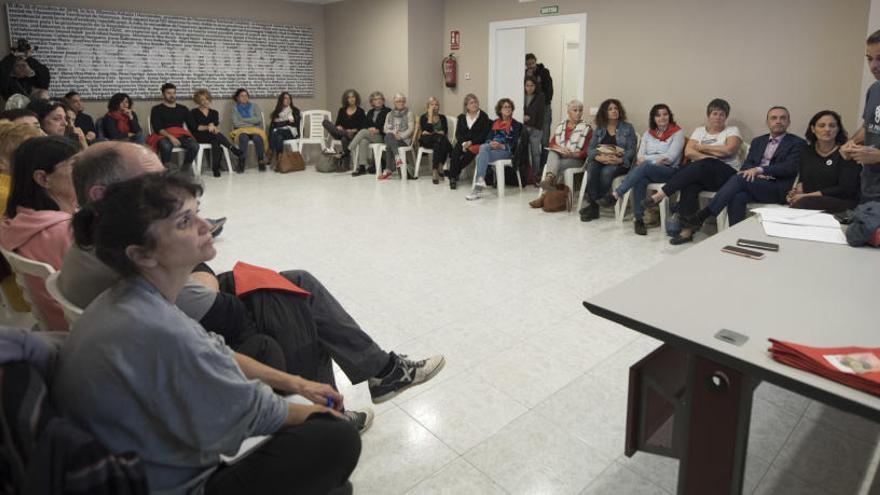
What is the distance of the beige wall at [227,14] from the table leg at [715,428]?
815cm

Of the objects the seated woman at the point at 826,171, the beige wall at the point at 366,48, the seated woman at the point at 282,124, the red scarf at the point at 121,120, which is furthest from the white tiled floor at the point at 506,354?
the beige wall at the point at 366,48

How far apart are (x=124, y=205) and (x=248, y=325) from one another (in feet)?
2.26

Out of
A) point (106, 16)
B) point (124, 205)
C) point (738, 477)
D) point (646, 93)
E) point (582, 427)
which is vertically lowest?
point (582, 427)

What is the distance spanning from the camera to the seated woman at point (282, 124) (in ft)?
27.2

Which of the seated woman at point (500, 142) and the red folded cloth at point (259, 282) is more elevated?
the seated woman at point (500, 142)

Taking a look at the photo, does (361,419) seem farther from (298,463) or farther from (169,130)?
(169,130)

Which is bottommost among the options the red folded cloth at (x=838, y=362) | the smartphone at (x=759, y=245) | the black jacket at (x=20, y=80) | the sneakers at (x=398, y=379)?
the sneakers at (x=398, y=379)

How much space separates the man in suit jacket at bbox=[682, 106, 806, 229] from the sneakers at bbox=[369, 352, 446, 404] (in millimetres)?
3135

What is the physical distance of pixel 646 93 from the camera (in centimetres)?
596

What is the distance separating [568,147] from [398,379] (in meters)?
4.24

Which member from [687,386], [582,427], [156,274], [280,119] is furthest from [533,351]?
[280,119]

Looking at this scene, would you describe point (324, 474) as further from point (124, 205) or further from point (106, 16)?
point (106, 16)

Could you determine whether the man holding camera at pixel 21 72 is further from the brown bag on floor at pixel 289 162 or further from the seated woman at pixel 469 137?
the seated woman at pixel 469 137

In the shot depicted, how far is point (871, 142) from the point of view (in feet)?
10.4
